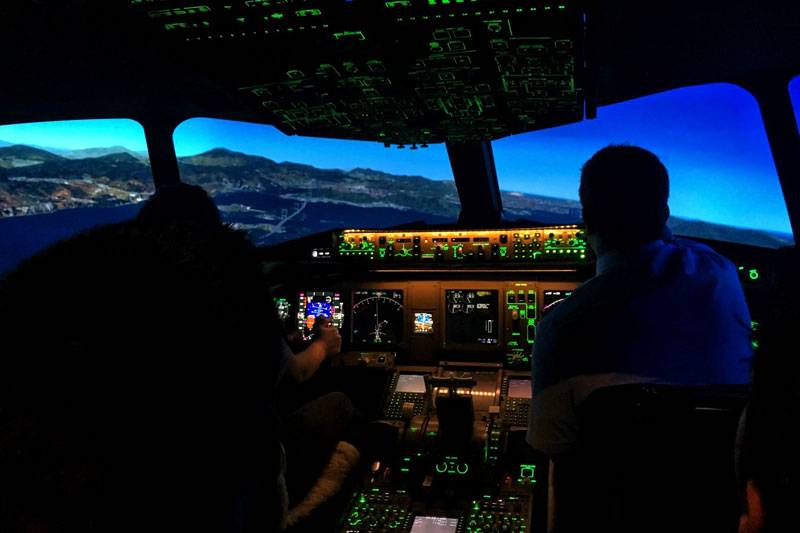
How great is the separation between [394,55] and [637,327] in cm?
105

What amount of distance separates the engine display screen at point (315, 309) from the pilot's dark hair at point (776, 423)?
2.65 metres

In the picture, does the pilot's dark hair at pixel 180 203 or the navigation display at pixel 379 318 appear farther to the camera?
the navigation display at pixel 379 318

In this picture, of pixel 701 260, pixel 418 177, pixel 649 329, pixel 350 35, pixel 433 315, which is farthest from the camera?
pixel 418 177

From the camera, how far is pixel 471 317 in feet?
9.50

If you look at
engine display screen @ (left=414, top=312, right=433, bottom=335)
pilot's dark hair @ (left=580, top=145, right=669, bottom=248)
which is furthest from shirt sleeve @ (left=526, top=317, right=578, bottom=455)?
engine display screen @ (left=414, top=312, right=433, bottom=335)

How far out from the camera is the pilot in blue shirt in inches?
53.6

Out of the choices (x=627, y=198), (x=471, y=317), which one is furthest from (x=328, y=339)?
(x=627, y=198)

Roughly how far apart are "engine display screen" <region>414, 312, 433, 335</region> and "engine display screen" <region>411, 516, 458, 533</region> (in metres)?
0.98

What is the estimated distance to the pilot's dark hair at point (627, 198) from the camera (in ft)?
5.04

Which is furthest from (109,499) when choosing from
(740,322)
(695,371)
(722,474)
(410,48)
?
(410,48)

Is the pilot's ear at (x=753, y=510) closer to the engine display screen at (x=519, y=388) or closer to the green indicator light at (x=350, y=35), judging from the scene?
the green indicator light at (x=350, y=35)

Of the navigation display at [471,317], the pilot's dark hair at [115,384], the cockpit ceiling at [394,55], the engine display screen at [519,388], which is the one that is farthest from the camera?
the navigation display at [471,317]

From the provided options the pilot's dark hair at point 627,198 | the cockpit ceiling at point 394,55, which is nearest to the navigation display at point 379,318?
the cockpit ceiling at point 394,55

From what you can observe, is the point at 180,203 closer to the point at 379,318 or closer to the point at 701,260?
the point at 379,318
